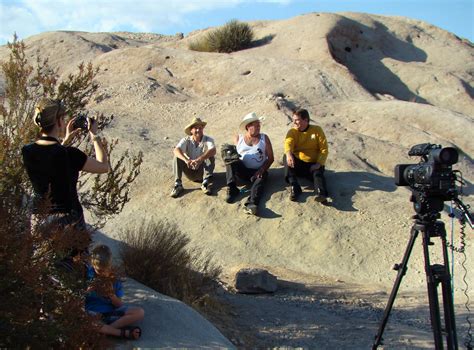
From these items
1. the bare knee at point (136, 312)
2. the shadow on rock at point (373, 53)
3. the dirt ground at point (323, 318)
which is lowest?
the dirt ground at point (323, 318)

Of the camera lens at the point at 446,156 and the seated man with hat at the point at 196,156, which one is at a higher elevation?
the seated man with hat at the point at 196,156

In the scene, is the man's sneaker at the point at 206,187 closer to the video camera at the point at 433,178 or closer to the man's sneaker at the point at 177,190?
the man's sneaker at the point at 177,190

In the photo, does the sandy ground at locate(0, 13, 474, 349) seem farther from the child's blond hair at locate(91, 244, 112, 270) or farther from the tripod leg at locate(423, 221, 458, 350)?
the child's blond hair at locate(91, 244, 112, 270)

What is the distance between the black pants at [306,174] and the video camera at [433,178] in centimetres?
479

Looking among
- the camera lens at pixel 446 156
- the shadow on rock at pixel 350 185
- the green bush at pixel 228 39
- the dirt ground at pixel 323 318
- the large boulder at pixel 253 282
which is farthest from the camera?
the green bush at pixel 228 39

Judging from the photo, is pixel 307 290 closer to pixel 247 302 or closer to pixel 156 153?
pixel 247 302

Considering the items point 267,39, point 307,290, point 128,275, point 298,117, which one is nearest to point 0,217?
point 128,275

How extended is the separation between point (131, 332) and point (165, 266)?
65.8 inches

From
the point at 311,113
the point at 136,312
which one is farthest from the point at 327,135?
the point at 136,312

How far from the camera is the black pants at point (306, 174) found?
9.22 meters

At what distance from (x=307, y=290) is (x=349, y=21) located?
17136 millimetres

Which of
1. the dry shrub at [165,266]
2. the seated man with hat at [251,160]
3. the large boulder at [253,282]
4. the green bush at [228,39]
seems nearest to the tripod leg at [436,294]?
the dry shrub at [165,266]

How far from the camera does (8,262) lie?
3.03 meters

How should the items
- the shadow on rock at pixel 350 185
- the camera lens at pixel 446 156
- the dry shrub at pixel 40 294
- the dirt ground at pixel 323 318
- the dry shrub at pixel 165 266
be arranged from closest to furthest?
1. the dry shrub at pixel 40 294
2. the camera lens at pixel 446 156
3. the dirt ground at pixel 323 318
4. the dry shrub at pixel 165 266
5. the shadow on rock at pixel 350 185
